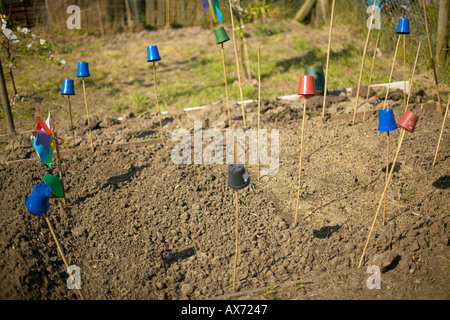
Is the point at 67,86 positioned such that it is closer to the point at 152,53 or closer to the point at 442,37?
the point at 152,53

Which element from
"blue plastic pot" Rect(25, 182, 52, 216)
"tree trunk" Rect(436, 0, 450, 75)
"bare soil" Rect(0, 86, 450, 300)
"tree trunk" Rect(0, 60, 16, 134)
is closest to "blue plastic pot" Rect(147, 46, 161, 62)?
"bare soil" Rect(0, 86, 450, 300)

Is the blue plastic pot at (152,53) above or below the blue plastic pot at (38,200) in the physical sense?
above

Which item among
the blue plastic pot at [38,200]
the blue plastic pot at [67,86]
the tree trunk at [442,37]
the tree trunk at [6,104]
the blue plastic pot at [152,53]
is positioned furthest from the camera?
the tree trunk at [442,37]

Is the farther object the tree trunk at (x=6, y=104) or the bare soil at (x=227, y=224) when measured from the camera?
the tree trunk at (x=6, y=104)

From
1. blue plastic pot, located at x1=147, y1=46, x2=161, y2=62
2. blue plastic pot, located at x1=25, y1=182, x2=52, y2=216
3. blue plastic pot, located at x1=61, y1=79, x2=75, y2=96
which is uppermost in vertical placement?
blue plastic pot, located at x1=147, y1=46, x2=161, y2=62

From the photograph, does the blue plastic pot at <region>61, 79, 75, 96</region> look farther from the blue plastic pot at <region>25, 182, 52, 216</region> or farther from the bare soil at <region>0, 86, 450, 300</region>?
Answer: the blue plastic pot at <region>25, 182, 52, 216</region>

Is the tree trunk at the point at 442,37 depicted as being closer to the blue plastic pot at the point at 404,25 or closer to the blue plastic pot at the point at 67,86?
the blue plastic pot at the point at 404,25

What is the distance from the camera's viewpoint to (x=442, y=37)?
18.4 feet

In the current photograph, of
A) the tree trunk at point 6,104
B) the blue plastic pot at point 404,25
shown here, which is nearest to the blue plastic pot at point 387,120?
the blue plastic pot at point 404,25

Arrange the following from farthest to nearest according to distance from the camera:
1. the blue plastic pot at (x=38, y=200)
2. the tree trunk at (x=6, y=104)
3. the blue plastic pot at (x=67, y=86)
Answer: the tree trunk at (x=6, y=104), the blue plastic pot at (x=67, y=86), the blue plastic pot at (x=38, y=200)

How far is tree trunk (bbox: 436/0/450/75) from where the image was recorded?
5.47 meters

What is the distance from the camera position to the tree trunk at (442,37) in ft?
18.0

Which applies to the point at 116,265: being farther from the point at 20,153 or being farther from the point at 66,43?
the point at 66,43

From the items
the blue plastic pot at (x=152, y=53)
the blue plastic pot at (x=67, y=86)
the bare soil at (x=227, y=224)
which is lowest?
the bare soil at (x=227, y=224)
